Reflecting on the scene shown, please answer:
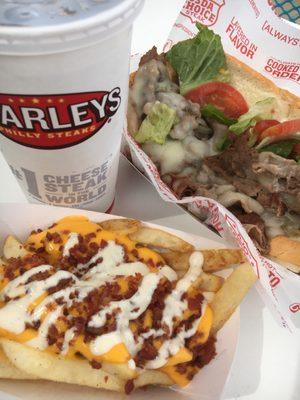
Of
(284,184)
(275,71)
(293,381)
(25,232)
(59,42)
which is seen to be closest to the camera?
(59,42)

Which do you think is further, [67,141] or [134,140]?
[134,140]

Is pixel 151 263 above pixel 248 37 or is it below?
below

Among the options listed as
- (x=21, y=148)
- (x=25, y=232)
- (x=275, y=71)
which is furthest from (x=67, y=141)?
(x=275, y=71)

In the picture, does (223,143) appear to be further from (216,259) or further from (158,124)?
(216,259)

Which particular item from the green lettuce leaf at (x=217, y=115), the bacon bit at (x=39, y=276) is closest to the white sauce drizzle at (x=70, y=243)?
the bacon bit at (x=39, y=276)

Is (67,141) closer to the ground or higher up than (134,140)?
higher up

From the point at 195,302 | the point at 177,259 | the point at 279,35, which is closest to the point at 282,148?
the point at 279,35

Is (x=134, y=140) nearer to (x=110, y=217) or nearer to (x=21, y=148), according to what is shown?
(x=110, y=217)
